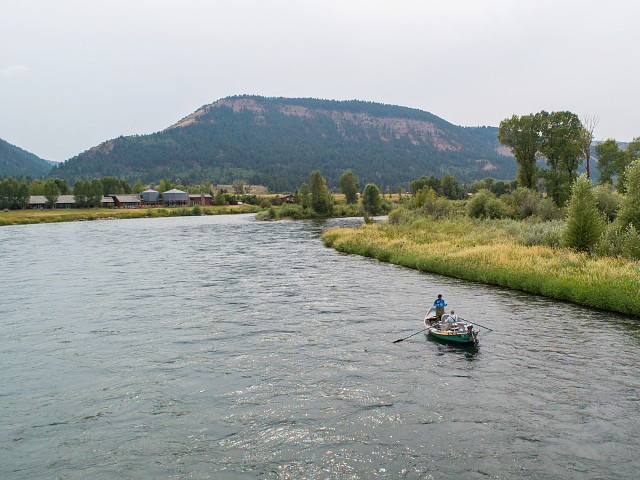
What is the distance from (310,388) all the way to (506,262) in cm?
2825

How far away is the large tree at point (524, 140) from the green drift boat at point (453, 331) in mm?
62452

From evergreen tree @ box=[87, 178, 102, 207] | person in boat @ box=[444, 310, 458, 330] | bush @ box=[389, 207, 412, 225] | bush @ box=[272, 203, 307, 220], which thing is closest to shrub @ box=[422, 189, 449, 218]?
bush @ box=[389, 207, 412, 225]

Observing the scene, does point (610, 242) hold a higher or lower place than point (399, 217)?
lower

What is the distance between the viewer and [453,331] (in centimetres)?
2375

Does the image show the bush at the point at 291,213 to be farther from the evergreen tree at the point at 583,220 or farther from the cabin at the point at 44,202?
the evergreen tree at the point at 583,220

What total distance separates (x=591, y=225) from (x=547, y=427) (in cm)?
3161

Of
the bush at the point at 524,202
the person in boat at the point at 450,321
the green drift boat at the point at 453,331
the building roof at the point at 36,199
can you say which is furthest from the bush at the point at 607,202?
the building roof at the point at 36,199

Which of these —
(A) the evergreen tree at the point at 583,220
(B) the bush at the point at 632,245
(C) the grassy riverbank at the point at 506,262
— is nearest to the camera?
(C) the grassy riverbank at the point at 506,262

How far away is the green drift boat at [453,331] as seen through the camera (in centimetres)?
2317

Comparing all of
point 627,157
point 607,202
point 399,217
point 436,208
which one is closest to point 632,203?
point 607,202

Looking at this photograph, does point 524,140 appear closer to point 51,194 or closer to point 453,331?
point 453,331

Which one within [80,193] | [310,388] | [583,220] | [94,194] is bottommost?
[310,388]

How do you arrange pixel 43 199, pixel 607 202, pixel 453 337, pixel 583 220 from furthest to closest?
pixel 43 199, pixel 607 202, pixel 583 220, pixel 453 337

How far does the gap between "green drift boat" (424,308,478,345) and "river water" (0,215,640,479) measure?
0.81 metres
